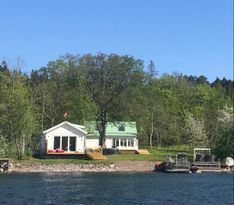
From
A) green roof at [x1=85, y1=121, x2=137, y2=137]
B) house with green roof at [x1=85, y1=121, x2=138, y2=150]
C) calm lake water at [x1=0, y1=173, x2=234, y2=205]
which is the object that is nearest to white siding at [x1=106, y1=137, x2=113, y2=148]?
house with green roof at [x1=85, y1=121, x2=138, y2=150]

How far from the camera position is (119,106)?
9519cm

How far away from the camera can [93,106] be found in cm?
9150

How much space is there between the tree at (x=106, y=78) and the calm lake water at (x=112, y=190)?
114 feet

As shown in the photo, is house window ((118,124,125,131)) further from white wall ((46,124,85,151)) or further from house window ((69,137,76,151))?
house window ((69,137,76,151))

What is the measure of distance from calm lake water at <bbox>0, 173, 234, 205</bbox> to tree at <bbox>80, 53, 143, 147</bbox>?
114 feet

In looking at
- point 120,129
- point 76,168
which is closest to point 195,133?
point 120,129

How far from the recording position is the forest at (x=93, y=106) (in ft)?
253

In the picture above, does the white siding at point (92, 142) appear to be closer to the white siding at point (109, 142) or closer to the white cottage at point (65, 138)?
the white siding at point (109, 142)

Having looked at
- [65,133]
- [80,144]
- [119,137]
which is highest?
[119,137]

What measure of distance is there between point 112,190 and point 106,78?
164ft

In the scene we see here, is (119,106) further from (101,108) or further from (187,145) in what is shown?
(187,145)

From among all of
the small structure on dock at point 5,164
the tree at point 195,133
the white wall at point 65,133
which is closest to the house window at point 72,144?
the white wall at point 65,133

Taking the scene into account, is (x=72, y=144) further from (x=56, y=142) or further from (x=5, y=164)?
(x=5, y=164)

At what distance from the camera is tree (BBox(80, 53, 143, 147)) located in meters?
94.4
